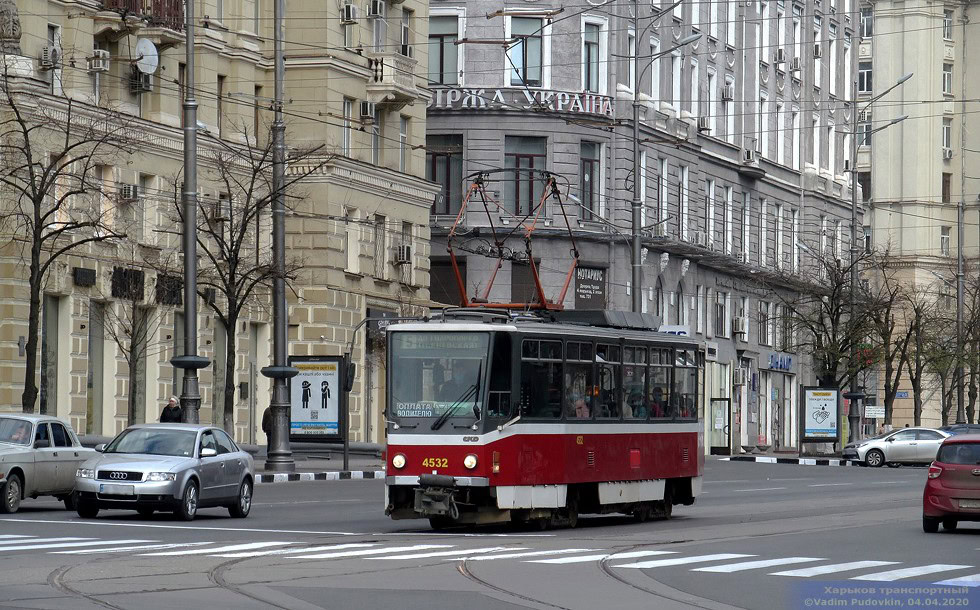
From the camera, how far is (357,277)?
5522 cm

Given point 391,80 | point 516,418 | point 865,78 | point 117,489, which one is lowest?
point 117,489

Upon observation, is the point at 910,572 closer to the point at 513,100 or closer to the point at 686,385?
the point at 686,385

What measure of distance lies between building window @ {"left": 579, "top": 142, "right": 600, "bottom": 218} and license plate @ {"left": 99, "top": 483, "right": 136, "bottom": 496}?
4148 cm

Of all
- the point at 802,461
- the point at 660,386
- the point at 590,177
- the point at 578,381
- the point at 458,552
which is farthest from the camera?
the point at 590,177

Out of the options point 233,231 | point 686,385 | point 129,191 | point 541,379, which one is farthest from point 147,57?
point 541,379

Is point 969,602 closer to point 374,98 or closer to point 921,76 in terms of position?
point 374,98

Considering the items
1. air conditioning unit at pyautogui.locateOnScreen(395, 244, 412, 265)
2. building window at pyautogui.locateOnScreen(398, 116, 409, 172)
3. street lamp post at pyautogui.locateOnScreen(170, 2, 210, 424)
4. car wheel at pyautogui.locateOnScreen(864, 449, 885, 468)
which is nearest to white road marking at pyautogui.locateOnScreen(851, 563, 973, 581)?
street lamp post at pyautogui.locateOnScreen(170, 2, 210, 424)

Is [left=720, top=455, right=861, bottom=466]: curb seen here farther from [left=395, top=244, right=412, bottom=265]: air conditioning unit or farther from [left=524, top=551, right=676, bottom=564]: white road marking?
[left=524, top=551, right=676, bottom=564]: white road marking

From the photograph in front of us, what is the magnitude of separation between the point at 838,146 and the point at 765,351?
1499 centimetres

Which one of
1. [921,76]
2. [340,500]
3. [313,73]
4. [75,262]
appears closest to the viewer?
[340,500]

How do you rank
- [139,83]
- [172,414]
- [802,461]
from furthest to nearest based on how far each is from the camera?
[802,461]
[139,83]
[172,414]

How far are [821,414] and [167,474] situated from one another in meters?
41.2

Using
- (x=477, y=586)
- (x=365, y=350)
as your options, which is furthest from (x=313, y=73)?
(x=477, y=586)

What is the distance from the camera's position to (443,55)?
214 feet
